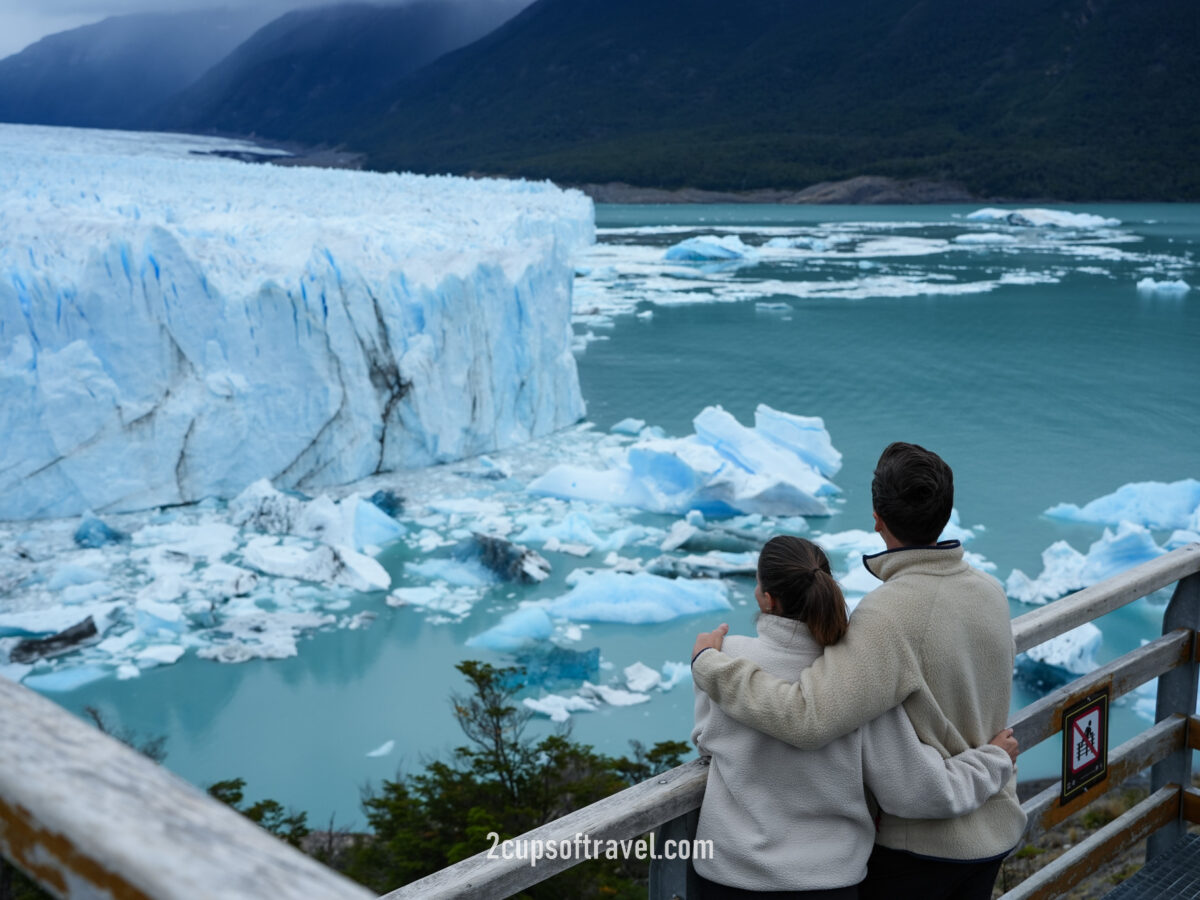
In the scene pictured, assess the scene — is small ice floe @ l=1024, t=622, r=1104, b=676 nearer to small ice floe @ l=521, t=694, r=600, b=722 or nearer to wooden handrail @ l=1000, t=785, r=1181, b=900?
small ice floe @ l=521, t=694, r=600, b=722

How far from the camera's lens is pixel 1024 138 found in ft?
159

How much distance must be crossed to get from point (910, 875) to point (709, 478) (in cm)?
552

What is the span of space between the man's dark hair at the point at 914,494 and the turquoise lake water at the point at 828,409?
→ 3.21 m

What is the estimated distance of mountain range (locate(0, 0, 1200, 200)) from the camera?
149 ft

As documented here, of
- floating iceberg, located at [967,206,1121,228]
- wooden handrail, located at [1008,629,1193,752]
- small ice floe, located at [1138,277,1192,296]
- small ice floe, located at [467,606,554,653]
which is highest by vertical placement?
floating iceberg, located at [967,206,1121,228]

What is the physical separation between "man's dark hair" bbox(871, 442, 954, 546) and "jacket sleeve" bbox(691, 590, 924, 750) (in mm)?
119

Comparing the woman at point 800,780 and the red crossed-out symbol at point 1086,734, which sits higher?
the woman at point 800,780

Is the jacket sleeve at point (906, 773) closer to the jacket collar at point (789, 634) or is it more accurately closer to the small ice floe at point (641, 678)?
the jacket collar at point (789, 634)

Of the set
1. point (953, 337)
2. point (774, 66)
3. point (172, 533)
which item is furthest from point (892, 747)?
point (774, 66)

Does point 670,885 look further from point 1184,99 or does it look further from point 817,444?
point 1184,99

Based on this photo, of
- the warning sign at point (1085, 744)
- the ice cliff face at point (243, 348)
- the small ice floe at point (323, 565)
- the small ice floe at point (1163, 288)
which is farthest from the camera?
the small ice floe at point (1163, 288)

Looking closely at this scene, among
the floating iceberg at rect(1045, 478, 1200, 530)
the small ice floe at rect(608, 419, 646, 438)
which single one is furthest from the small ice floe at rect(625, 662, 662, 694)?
the small ice floe at rect(608, 419, 646, 438)

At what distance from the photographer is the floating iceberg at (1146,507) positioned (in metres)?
6.56

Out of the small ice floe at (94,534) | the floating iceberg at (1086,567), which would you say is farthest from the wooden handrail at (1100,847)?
the small ice floe at (94,534)
